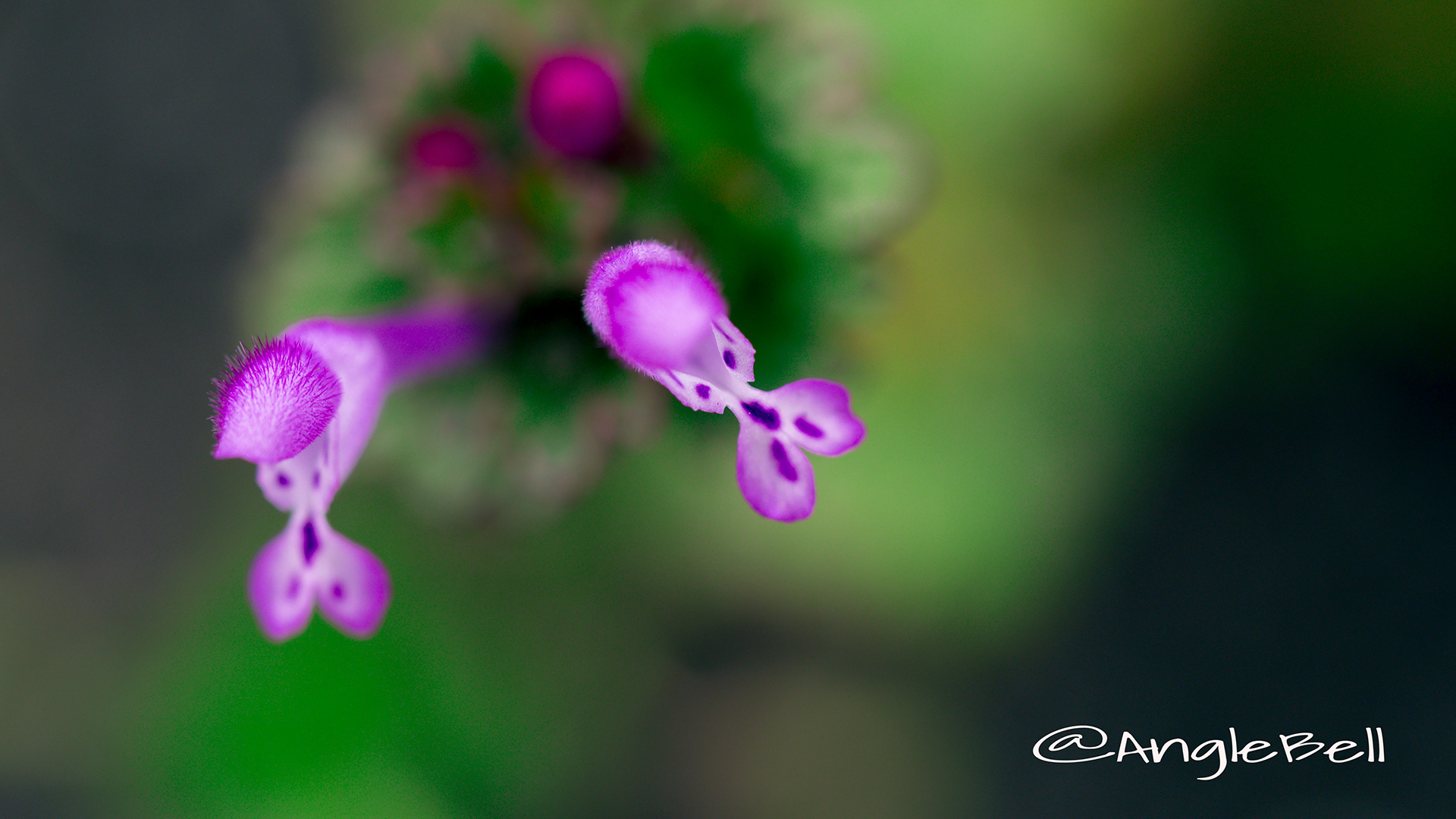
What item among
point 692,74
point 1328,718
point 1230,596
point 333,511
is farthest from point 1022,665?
point 692,74

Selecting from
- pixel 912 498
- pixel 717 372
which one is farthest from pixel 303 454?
pixel 912 498

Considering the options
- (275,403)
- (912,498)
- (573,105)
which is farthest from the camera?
(912,498)

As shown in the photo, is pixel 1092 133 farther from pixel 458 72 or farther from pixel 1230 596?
pixel 458 72

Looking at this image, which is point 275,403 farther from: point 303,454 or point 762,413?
point 762,413

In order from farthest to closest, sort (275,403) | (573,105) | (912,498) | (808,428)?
(912,498) → (573,105) → (275,403) → (808,428)

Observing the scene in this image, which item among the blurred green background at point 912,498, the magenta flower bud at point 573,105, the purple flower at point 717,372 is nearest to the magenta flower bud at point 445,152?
the magenta flower bud at point 573,105

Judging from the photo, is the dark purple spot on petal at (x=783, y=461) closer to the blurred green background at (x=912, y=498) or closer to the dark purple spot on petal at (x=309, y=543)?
the dark purple spot on petal at (x=309, y=543)
